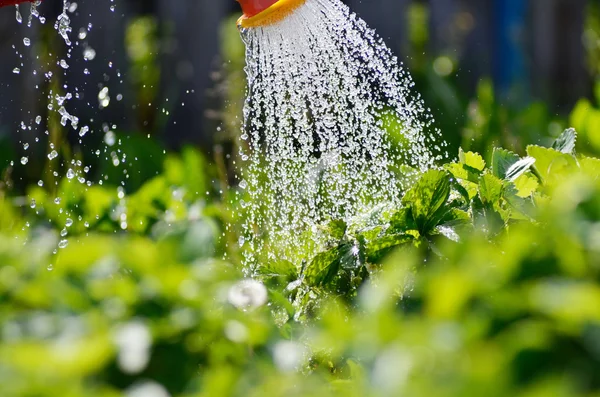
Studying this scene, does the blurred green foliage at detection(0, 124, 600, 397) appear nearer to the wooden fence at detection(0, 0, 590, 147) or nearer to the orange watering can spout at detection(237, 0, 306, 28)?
the orange watering can spout at detection(237, 0, 306, 28)

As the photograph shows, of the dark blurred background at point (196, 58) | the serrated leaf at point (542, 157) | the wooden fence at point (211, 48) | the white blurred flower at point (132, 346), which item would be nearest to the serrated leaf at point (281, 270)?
the serrated leaf at point (542, 157)

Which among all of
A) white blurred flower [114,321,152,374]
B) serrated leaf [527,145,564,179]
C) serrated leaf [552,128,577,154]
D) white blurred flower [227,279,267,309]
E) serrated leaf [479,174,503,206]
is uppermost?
serrated leaf [552,128,577,154]

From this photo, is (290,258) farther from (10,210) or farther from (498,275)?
(498,275)

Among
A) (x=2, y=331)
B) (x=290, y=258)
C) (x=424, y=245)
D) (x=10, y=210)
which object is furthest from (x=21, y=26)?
(x=2, y=331)

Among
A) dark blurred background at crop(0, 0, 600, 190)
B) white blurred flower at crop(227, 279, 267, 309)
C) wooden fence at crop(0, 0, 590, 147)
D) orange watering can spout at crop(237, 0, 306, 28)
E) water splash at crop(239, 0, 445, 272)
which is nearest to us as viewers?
white blurred flower at crop(227, 279, 267, 309)

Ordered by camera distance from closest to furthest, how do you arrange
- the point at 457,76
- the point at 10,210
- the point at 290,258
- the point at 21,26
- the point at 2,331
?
the point at 2,331, the point at 290,258, the point at 10,210, the point at 21,26, the point at 457,76

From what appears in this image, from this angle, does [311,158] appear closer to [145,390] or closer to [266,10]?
[266,10]

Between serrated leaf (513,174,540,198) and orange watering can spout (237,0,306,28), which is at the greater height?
orange watering can spout (237,0,306,28)

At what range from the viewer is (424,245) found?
1.58 metres

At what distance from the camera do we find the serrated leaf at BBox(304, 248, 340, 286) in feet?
5.26

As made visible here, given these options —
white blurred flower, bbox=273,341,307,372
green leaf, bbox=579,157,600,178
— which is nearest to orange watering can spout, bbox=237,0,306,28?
green leaf, bbox=579,157,600,178

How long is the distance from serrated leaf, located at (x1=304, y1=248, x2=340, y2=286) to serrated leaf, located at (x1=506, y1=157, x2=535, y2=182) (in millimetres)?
344

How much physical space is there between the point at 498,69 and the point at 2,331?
4.89 metres

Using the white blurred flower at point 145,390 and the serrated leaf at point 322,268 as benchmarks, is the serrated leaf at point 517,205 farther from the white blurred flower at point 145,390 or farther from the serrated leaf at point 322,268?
the white blurred flower at point 145,390
